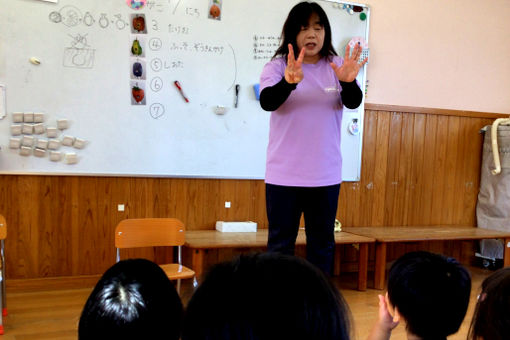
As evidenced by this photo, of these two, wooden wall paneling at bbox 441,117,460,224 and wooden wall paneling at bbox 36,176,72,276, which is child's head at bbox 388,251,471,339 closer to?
wooden wall paneling at bbox 36,176,72,276

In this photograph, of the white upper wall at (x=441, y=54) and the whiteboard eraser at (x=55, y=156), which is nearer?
the whiteboard eraser at (x=55, y=156)

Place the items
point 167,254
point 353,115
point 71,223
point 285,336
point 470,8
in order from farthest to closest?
1. point 470,8
2. point 353,115
3. point 167,254
4. point 71,223
5. point 285,336

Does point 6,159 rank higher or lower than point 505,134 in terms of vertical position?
lower

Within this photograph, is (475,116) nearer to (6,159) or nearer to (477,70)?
(477,70)

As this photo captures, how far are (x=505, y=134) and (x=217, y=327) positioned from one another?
3.70 meters

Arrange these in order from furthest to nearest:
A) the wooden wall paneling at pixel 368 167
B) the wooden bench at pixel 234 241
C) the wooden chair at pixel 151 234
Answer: the wooden wall paneling at pixel 368 167
the wooden bench at pixel 234 241
the wooden chair at pixel 151 234

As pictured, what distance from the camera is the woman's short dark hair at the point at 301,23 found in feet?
5.27

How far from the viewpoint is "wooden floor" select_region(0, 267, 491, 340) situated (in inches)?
82.7

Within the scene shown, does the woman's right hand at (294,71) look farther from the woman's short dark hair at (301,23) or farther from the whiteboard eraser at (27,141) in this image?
the whiteboard eraser at (27,141)

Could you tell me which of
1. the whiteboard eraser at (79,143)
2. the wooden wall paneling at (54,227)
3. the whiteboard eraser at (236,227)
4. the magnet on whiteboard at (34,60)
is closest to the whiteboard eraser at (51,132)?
the whiteboard eraser at (79,143)

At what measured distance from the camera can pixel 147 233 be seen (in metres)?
2.37

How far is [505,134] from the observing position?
3.51m

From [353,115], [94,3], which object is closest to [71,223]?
[94,3]

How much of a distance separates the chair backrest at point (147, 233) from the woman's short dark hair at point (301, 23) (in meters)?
1.21
